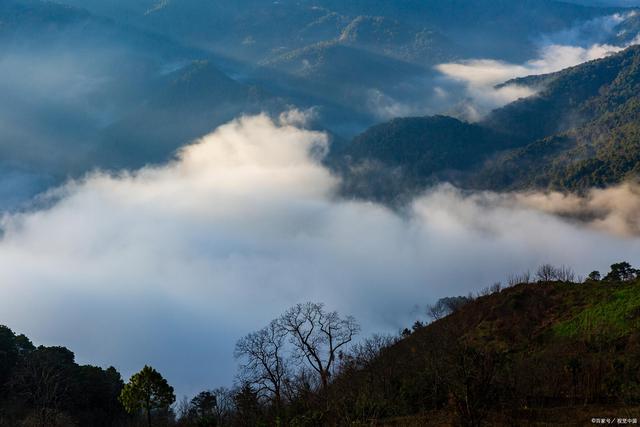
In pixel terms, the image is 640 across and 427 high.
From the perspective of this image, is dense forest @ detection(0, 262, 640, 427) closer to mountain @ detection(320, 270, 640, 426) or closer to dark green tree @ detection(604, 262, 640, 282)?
mountain @ detection(320, 270, 640, 426)

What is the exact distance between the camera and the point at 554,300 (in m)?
73.2

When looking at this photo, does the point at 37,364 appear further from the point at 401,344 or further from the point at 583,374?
the point at 583,374

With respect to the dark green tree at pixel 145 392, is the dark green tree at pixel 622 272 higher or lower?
higher

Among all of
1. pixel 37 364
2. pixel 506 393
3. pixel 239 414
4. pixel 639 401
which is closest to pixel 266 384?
pixel 239 414

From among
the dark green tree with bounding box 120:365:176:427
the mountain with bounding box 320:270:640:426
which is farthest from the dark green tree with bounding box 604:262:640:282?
the dark green tree with bounding box 120:365:176:427

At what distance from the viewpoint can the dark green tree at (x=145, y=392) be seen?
46406mm

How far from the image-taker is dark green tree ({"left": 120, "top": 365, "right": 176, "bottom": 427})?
4641cm

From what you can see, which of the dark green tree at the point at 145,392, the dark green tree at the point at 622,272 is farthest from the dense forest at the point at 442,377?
the dark green tree at the point at 622,272

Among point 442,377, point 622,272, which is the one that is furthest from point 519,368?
point 622,272

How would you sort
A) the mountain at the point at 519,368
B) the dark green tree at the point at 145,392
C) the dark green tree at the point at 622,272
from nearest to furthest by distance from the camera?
the mountain at the point at 519,368, the dark green tree at the point at 145,392, the dark green tree at the point at 622,272

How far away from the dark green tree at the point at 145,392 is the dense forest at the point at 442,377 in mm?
91

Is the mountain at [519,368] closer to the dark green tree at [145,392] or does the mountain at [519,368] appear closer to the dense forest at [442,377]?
the dense forest at [442,377]

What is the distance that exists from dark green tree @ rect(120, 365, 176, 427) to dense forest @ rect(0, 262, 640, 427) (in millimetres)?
91

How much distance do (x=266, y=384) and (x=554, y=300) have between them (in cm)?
4136
